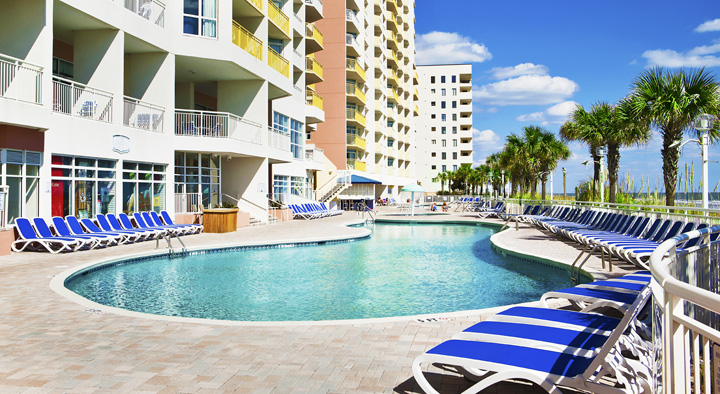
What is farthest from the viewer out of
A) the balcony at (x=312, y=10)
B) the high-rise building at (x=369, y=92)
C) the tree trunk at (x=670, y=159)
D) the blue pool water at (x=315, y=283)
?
the high-rise building at (x=369, y=92)

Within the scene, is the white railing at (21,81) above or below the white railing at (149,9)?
below

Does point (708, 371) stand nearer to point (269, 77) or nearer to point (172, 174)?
point (172, 174)

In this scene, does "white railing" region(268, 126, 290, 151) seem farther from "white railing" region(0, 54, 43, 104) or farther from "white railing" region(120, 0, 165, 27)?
"white railing" region(0, 54, 43, 104)

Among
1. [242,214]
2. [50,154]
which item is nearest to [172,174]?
[242,214]

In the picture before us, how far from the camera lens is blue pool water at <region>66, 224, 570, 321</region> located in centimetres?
852

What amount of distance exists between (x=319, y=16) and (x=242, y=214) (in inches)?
800

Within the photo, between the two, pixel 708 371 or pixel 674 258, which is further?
pixel 674 258

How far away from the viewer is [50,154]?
1448 cm

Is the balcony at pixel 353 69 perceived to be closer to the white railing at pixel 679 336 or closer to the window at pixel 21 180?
the window at pixel 21 180

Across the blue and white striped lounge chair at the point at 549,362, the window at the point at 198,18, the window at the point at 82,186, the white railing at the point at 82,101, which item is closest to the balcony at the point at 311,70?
the window at the point at 198,18

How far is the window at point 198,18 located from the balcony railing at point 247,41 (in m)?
1.35

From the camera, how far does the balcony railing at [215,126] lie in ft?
73.4

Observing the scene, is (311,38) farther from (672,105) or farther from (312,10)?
(672,105)

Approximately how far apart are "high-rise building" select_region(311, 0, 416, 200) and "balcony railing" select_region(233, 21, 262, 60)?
62.9 feet
